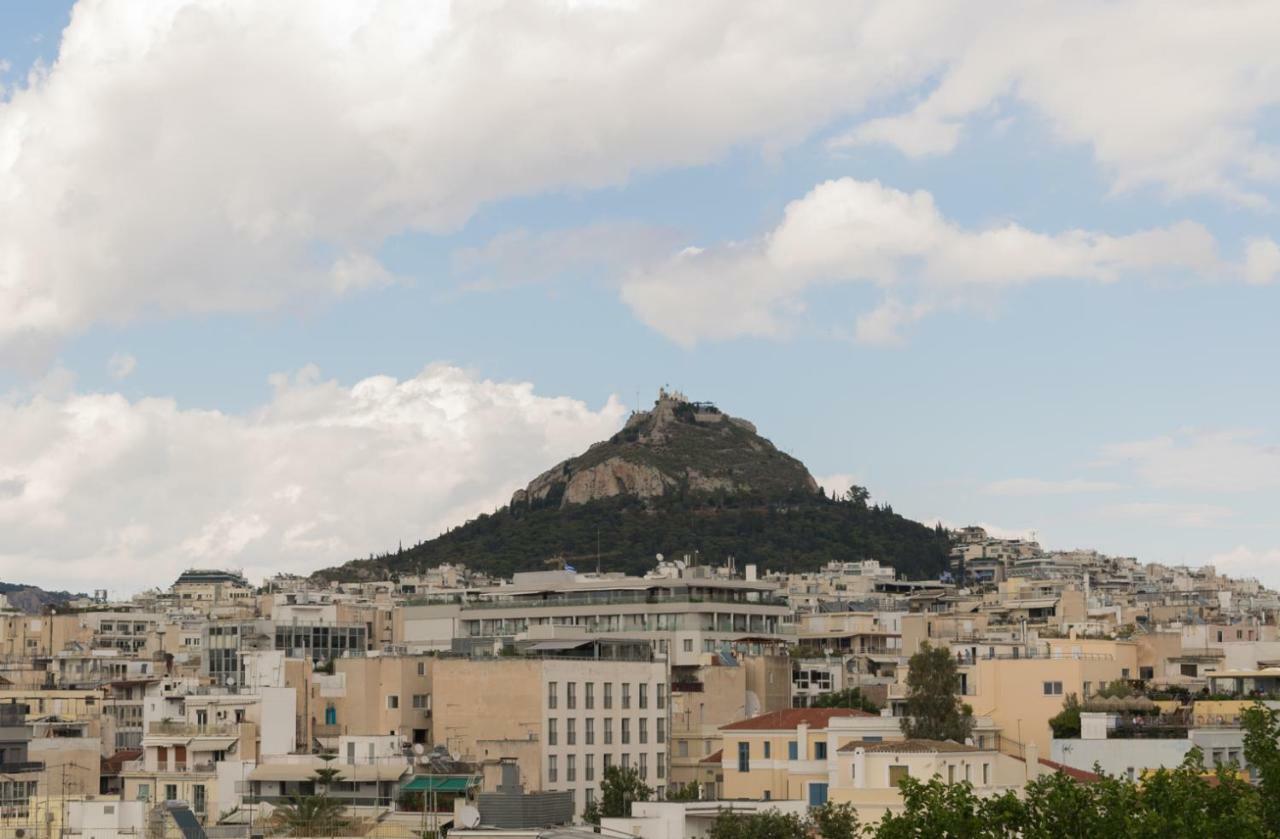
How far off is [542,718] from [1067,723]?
19.8 metres

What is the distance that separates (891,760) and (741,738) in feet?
56.7

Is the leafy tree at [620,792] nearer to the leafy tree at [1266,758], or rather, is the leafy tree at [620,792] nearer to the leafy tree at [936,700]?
the leafy tree at [936,700]

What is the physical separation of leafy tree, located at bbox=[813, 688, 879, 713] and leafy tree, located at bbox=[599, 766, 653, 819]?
22870 millimetres

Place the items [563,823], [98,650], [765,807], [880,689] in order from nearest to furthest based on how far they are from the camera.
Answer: [563,823] → [765,807] → [880,689] → [98,650]

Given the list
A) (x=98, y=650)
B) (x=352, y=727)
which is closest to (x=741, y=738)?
(x=352, y=727)

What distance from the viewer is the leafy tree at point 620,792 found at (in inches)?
3231

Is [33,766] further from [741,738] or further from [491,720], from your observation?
[741,738]

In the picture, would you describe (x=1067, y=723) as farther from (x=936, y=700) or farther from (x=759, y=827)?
(x=759, y=827)

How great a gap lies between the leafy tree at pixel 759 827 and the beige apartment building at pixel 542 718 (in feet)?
68.5

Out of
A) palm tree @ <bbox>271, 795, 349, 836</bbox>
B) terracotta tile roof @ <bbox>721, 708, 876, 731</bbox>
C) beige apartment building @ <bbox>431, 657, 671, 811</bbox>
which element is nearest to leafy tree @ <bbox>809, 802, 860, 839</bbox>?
palm tree @ <bbox>271, 795, 349, 836</bbox>

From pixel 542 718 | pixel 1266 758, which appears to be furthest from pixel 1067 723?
pixel 1266 758

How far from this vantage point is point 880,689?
123438 mm

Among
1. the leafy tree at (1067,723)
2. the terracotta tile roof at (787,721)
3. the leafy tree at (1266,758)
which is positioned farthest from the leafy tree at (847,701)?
the leafy tree at (1266,758)

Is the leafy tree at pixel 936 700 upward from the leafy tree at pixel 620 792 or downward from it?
upward
